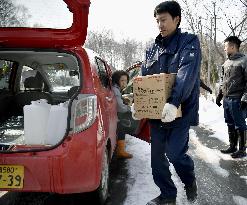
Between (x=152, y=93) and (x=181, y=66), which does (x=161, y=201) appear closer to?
(x=152, y=93)

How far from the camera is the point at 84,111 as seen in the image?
3.04 m

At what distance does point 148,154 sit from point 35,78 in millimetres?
2244

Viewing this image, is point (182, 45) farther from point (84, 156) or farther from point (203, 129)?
point (203, 129)

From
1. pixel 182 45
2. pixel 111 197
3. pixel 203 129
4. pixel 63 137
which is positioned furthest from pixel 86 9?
pixel 203 129

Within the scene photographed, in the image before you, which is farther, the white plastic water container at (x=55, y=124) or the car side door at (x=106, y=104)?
the car side door at (x=106, y=104)

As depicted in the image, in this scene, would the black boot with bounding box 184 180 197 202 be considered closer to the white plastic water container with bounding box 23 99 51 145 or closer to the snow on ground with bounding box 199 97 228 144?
the white plastic water container with bounding box 23 99 51 145

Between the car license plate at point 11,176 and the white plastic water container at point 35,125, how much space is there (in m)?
0.39

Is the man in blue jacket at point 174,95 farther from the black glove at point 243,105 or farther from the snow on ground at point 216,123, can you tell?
the snow on ground at point 216,123

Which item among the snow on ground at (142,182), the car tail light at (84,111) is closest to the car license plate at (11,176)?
the car tail light at (84,111)

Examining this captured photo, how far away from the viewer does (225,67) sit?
5910 millimetres

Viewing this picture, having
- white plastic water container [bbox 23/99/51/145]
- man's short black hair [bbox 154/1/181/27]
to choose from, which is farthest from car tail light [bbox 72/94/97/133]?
man's short black hair [bbox 154/1/181/27]

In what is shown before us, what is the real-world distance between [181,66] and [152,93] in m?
0.37

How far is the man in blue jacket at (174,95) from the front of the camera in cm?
309

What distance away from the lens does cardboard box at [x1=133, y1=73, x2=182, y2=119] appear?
3.12 m
